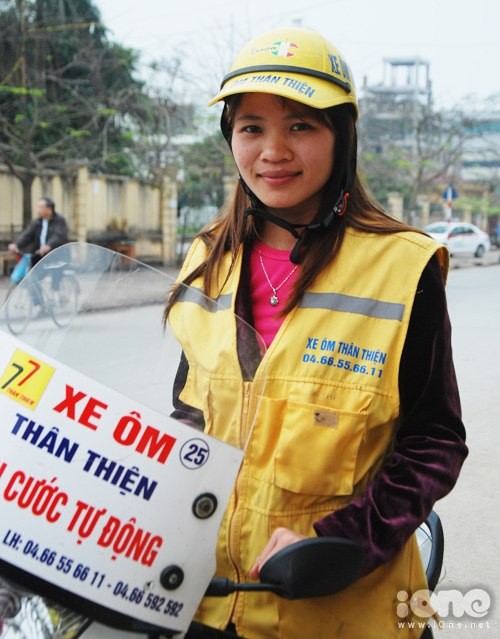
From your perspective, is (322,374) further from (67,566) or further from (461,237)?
(461,237)

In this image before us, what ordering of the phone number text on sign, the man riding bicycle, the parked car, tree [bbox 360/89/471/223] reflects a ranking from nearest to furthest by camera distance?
the phone number text on sign, the man riding bicycle, the parked car, tree [bbox 360/89/471/223]

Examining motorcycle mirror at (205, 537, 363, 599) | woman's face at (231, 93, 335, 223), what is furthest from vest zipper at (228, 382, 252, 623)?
woman's face at (231, 93, 335, 223)

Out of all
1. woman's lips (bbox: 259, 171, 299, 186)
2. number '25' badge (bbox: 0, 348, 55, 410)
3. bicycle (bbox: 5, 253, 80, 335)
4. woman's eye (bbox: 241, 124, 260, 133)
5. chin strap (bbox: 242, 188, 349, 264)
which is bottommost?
number '25' badge (bbox: 0, 348, 55, 410)

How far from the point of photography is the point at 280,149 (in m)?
1.47

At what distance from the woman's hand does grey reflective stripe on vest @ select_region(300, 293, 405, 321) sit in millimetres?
380

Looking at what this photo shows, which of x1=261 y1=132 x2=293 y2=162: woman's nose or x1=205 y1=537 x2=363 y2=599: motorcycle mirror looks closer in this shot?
x1=205 y1=537 x2=363 y2=599: motorcycle mirror

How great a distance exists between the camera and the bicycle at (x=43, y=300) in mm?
1361

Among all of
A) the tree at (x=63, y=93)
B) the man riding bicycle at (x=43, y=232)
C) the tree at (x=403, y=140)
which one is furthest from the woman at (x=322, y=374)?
the tree at (x=403, y=140)

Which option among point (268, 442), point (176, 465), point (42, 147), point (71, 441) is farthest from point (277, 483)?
point (42, 147)

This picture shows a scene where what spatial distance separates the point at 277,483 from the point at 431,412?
29 cm

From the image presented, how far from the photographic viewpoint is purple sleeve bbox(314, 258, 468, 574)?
1.36 metres

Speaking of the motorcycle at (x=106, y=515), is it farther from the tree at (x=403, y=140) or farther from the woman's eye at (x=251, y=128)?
the tree at (x=403, y=140)

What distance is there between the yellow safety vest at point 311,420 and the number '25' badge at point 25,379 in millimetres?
239

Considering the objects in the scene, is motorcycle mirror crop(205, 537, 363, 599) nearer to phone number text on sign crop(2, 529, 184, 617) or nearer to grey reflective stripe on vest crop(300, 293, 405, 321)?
phone number text on sign crop(2, 529, 184, 617)
